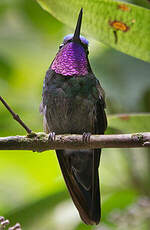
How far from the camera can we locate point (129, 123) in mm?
2432

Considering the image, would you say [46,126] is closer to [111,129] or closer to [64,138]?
[111,129]

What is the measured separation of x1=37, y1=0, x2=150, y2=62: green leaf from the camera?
242cm

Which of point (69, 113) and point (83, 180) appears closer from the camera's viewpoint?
point (69, 113)

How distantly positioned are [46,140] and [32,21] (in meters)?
2.18

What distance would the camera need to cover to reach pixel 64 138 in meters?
2.08

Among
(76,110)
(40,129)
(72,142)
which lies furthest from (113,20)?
(40,129)

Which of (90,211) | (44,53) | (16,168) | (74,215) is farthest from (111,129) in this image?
(44,53)

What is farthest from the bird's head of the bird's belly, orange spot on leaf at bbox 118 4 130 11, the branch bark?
the branch bark

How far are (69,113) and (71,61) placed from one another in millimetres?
389

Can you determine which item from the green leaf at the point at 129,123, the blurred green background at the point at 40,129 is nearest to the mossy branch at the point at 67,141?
the green leaf at the point at 129,123

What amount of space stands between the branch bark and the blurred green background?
522 millimetres

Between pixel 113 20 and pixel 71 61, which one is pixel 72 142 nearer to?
pixel 113 20

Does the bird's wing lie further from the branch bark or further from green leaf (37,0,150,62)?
the branch bark

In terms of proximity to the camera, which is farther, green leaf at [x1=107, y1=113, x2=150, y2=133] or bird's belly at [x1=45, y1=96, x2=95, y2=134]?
bird's belly at [x1=45, y1=96, x2=95, y2=134]
